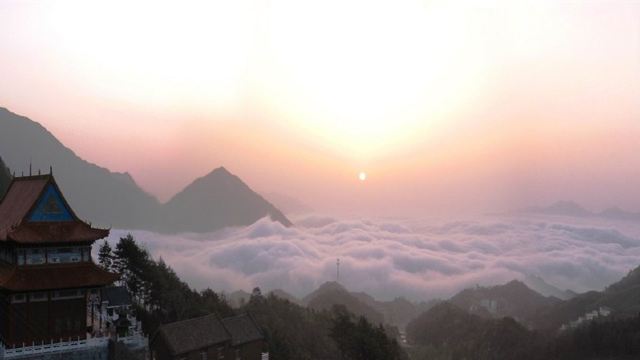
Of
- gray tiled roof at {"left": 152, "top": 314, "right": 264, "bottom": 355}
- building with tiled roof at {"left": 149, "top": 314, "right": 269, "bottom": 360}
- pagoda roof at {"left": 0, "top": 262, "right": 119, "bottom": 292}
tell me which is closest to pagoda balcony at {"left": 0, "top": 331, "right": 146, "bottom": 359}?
pagoda roof at {"left": 0, "top": 262, "right": 119, "bottom": 292}

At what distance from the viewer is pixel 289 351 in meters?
64.1

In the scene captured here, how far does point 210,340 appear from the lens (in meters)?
45.4

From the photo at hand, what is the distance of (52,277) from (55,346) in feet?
15.6

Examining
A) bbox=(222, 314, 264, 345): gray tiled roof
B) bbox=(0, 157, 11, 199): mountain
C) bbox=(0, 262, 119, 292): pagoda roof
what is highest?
bbox=(0, 157, 11, 199): mountain

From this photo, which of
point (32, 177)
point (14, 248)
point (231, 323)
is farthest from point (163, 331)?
point (32, 177)

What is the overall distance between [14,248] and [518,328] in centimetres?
15344

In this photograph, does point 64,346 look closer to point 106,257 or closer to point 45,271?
point 45,271

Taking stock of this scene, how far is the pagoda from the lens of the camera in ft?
115

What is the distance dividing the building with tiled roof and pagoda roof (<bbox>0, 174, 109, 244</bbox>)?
34.0 ft

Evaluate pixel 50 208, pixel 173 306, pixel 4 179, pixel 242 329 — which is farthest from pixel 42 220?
pixel 4 179

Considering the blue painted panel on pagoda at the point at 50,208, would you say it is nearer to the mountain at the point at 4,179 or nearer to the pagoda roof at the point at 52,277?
the pagoda roof at the point at 52,277

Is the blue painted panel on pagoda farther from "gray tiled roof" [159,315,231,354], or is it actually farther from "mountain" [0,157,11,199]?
"mountain" [0,157,11,199]

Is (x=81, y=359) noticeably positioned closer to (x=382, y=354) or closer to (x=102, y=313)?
(x=102, y=313)

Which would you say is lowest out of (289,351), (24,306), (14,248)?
(289,351)
